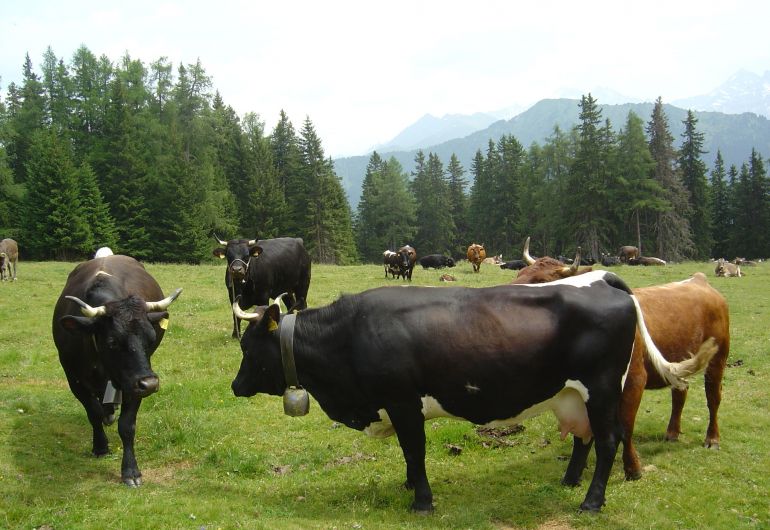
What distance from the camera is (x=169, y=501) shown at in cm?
657

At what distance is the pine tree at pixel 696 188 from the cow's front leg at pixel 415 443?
7728 cm

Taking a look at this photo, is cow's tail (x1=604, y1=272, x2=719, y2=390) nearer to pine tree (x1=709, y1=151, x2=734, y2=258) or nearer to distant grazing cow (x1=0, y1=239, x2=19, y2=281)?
distant grazing cow (x1=0, y1=239, x2=19, y2=281)

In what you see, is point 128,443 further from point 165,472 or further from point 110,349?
point 110,349

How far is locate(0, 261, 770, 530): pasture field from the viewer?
6.33 meters

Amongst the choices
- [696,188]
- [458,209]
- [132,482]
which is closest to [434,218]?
[458,209]

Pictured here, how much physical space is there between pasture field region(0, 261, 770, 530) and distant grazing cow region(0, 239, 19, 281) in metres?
16.3

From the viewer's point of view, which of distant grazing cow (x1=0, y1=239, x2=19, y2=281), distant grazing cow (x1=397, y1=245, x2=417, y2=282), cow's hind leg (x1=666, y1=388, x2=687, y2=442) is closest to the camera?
cow's hind leg (x1=666, y1=388, x2=687, y2=442)

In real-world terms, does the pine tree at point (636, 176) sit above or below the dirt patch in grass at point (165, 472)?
above

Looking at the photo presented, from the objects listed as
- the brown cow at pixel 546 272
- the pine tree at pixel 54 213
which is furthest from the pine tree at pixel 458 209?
the brown cow at pixel 546 272

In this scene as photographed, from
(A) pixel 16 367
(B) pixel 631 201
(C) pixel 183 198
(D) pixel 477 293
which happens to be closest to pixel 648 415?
(D) pixel 477 293

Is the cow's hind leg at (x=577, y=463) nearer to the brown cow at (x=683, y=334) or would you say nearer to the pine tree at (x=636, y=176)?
the brown cow at (x=683, y=334)

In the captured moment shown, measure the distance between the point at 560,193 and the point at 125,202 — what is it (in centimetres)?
4641

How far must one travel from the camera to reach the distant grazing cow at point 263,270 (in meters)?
15.7

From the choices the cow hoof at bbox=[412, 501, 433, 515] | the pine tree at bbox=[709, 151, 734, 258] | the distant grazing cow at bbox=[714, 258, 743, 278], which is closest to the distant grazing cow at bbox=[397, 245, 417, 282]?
the distant grazing cow at bbox=[714, 258, 743, 278]
